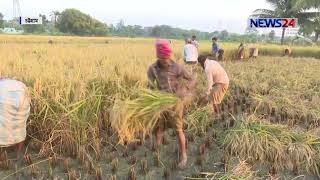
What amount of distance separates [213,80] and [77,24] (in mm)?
46064

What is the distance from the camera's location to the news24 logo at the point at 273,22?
27.9 meters

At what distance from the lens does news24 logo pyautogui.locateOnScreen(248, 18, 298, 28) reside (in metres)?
27.9

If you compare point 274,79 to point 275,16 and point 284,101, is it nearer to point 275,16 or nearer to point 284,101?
point 284,101

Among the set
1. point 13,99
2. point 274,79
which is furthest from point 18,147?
point 274,79

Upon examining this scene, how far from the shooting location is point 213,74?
5695 mm

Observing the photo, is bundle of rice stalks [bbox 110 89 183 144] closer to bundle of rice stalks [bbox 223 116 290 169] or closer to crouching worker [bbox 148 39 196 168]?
crouching worker [bbox 148 39 196 168]

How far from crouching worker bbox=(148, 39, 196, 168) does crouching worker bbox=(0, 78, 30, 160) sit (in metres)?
1.38

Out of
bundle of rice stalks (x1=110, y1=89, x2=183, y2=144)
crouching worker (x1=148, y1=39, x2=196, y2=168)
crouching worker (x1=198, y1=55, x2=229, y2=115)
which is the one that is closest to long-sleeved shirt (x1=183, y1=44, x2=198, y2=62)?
crouching worker (x1=198, y1=55, x2=229, y2=115)

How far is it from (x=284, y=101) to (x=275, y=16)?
23907 millimetres

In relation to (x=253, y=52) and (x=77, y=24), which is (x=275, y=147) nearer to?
(x=253, y=52)

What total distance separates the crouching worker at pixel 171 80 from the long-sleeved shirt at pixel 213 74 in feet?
4.76

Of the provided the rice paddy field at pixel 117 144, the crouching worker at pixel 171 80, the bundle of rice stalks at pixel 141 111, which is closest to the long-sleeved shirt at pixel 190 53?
the rice paddy field at pixel 117 144

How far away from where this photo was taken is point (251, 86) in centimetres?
852

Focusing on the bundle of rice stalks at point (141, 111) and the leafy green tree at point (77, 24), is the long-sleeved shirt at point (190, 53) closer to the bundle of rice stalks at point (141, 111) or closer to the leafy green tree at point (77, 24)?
the bundle of rice stalks at point (141, 111)
